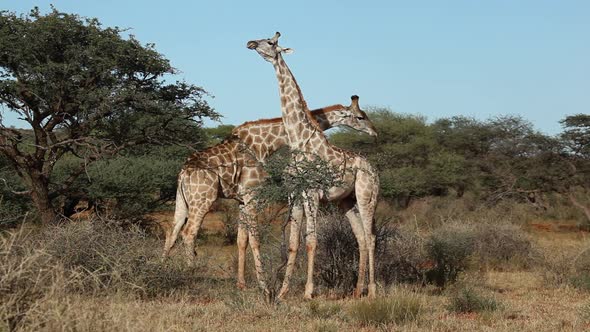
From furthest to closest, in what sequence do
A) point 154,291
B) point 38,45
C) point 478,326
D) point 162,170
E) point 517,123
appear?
point 517,123
point 162,170
point 38,45
point 154,291
point 478,326

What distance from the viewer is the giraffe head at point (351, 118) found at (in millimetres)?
10906

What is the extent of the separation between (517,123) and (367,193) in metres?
21.0

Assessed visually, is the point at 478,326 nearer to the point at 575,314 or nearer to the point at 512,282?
the point at 575,314

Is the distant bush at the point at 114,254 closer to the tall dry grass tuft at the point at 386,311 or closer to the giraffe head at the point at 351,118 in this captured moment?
the tall dry grass tuft at the point at 386,311

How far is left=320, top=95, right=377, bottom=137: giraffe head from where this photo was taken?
1091 cm

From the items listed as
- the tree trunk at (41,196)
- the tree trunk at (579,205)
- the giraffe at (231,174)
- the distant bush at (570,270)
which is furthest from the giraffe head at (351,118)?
the tree trunk at (579,205)

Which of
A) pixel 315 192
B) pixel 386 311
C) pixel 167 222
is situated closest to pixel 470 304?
pixel 386 311

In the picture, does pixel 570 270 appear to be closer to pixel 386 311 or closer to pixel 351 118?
pixel 351 118

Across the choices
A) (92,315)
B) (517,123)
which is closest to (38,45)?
(92,315)

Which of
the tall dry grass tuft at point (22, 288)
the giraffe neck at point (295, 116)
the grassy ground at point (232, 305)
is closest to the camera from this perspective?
the tall dry grass tuft at point (22, 288)

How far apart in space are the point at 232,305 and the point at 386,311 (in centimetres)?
152

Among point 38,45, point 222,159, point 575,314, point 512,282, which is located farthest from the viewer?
point 38,45

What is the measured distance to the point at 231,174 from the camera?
33.4 feet

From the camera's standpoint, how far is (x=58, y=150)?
1361cm
